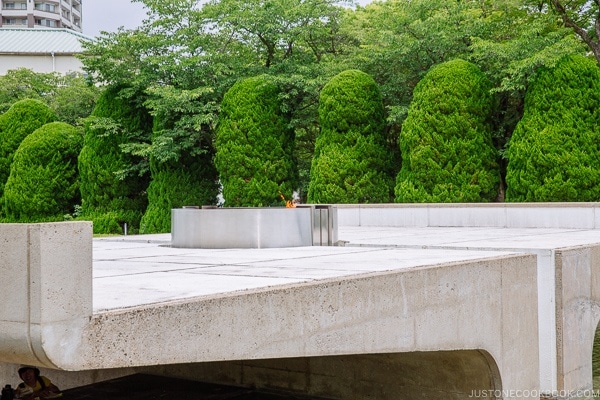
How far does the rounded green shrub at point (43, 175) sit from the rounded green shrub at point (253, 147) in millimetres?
7271

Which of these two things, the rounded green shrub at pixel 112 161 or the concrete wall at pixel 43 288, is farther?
the rounded green shrub at pixel 112 161

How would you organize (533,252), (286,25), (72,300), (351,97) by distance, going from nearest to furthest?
(72,300), (533,252), (351,97), (286,25)

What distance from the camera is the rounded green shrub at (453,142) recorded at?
20.0 m

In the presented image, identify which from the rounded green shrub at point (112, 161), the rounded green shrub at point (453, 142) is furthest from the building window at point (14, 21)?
the rounded green shrub at point (453, 142)

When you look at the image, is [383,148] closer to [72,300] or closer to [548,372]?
[548,372]

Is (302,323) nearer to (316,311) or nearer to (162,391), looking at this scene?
(316,311)

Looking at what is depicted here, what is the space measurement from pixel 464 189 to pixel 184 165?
32.0 ft

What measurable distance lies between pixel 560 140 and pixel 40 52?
2213 inches

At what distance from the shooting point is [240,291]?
18.5 feet

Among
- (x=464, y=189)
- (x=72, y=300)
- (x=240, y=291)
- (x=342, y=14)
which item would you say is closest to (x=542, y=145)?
(x=464, y=189)

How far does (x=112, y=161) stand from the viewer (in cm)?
2633

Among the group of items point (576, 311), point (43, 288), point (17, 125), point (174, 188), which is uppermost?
point (17, 125)

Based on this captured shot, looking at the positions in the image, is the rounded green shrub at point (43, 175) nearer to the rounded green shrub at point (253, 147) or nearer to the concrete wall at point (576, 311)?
the rounded green shrub at point (253, 147)

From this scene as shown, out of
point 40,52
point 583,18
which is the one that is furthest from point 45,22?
point 583,18
